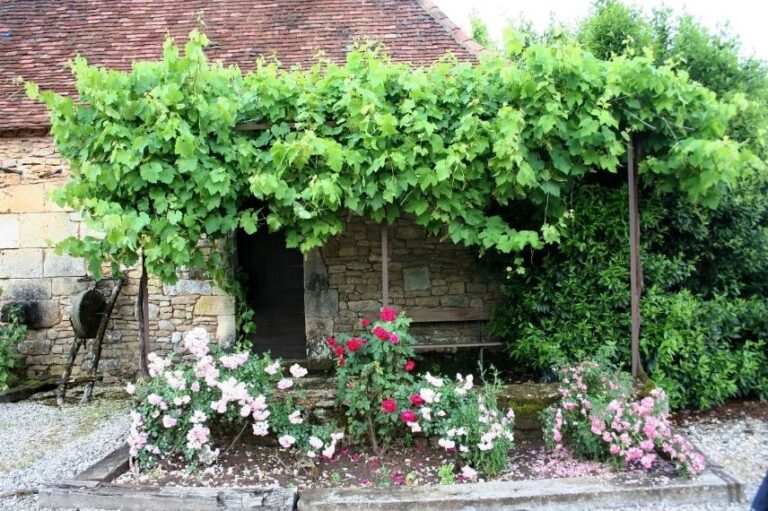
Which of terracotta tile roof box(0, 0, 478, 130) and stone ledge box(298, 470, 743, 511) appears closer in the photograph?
stone ledge box(298, 470, 743, 511)

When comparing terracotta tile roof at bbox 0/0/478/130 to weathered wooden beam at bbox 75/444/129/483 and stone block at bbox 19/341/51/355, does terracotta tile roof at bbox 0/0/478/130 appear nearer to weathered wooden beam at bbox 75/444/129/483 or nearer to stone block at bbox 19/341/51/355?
stone block at bbox 19/341/51/355

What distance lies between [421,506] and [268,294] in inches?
Result: 176

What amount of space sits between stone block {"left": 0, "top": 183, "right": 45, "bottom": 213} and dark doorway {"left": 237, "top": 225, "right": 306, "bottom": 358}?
2.28 meters

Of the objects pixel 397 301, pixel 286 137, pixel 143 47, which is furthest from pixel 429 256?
pixel 143 47

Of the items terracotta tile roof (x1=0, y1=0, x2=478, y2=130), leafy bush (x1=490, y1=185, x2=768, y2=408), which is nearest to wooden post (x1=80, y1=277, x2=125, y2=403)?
terracotta tile roof (x1=0, y1=0, x2=478, y2=130)

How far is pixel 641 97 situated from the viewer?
3895 millimetres

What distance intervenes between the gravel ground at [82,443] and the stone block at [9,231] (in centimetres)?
Result: 189

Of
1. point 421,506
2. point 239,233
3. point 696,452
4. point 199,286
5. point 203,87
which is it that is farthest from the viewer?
point 239,233

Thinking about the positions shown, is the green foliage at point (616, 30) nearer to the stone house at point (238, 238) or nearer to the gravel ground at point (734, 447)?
the stone house at point (238, 238)

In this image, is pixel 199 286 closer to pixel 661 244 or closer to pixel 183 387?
pixel 183 387

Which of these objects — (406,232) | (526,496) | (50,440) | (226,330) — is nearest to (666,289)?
(526,496)

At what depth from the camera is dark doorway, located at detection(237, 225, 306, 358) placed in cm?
710

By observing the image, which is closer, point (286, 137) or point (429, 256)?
point (286, 137)

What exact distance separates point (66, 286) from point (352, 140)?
4385 millimetres
